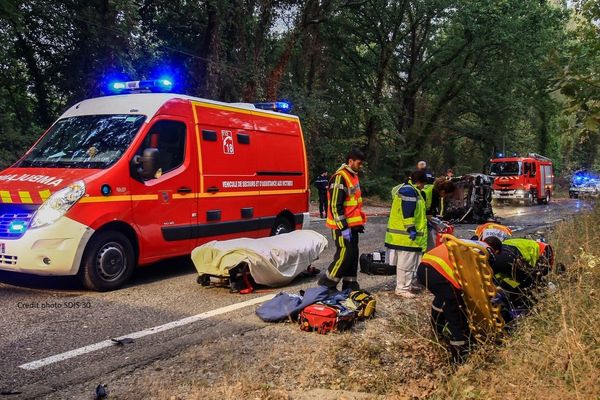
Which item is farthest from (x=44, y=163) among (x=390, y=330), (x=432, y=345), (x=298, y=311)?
(x=432, y=345)

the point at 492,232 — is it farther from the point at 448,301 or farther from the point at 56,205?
the point at 56,205

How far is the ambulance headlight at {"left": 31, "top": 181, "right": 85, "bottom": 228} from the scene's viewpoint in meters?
5.98

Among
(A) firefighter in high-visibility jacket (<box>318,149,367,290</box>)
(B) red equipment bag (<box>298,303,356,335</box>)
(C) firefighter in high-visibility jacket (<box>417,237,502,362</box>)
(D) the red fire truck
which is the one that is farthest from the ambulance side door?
(D) the red fire truck

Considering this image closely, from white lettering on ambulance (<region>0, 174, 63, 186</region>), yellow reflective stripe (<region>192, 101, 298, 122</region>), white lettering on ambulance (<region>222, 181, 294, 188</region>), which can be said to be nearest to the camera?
white lettering on ambulance (<region>0, 174, 63, 186</region>)

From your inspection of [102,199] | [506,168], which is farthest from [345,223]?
[506,168]

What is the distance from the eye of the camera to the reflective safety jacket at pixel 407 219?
6.49 meters

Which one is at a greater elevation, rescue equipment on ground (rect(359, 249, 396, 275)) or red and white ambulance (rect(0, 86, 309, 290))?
A: red and white ambulance (rect(0, 86, 309, 290))

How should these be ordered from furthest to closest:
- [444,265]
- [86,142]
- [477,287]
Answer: [86,142], [444,265], [477,287]

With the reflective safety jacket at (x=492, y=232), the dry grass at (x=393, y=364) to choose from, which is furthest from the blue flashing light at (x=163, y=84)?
the reflective safety jacket at (x=492, y=232)

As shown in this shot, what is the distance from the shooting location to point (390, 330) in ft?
16.8

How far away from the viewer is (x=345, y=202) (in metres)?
6.23

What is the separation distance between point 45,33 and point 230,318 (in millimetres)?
13652

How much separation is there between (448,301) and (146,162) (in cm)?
425

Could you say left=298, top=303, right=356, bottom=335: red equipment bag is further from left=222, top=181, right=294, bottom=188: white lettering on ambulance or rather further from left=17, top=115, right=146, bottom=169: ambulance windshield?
left=222, top=181, right=294, bottom=188: white lettering on ambulance
